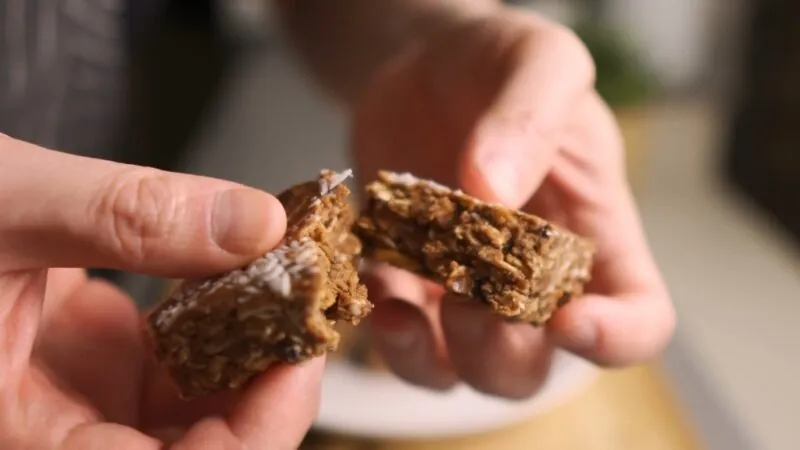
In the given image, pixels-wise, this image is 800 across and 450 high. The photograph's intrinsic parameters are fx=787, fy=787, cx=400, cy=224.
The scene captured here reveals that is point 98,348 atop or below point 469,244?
below

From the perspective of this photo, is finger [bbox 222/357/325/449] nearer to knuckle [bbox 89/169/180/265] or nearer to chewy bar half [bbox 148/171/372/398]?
chewy bar half [bbox 148/171/372/398]

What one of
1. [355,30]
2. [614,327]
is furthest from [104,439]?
[355,30]

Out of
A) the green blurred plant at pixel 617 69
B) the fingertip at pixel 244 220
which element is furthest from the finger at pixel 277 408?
the green blurred plant at pixel 617 69

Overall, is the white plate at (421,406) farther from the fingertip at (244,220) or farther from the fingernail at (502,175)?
the fingertip at (244,220)

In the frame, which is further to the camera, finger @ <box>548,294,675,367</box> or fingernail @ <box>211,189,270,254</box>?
finger @ <box>548,294,675,367</box>

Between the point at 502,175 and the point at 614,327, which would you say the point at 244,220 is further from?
the point at 614,327

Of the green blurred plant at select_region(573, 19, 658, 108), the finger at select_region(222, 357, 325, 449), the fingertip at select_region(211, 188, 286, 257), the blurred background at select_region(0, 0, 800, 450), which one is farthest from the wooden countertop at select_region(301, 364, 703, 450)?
the green blurred plant at select_region(573, 19, 658, 108)

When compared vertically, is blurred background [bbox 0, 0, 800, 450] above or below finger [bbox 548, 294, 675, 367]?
below

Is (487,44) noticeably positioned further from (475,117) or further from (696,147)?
(696,147)
